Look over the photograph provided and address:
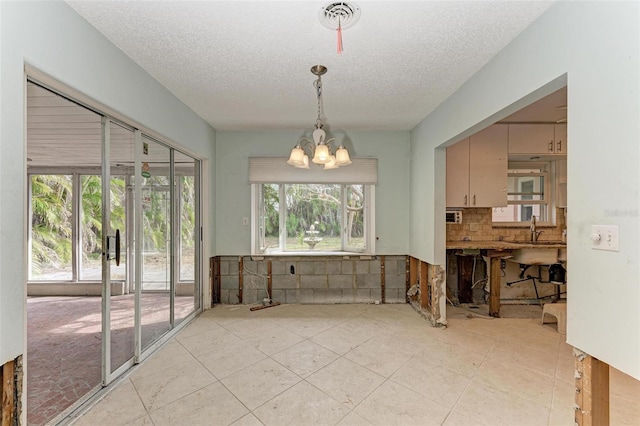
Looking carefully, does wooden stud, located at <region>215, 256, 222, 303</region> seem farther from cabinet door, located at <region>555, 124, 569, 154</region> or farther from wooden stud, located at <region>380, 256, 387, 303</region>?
cabinet door, located at <region>555, 124, 569, 154</region>

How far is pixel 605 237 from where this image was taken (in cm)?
122

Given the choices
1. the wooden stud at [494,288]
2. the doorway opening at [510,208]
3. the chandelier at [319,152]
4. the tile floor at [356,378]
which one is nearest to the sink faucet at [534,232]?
the doorway opening at [510,208]

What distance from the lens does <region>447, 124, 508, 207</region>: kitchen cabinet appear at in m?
3.66

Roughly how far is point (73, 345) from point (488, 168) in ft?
17.0

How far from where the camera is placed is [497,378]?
2.13 m

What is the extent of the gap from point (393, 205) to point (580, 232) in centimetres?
264

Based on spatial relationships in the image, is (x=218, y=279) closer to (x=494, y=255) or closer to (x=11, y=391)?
(x=11, y=391)

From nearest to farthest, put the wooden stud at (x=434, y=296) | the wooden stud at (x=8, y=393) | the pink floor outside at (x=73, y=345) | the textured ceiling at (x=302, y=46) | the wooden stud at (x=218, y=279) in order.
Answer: the wooden stud at (x=8, y=393), the textured ceiling at (x=302, y=46), the pink floor outside at (x=73, y=345), the wooden stud at (x=434, y=296), the wooden stud at (x=218, y=279)

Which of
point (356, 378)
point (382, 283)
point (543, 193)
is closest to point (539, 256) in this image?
point (543, 193)

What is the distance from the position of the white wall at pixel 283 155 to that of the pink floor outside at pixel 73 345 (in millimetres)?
1133

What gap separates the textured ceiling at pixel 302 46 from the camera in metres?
1.58

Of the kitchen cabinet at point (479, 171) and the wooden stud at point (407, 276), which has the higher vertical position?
the kitchen cabinet at point (479, 171)

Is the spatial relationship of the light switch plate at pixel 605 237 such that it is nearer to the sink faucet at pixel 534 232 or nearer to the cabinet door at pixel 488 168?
the cabinet door at pixel 488 168

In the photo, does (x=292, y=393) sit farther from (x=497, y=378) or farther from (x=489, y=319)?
(x=489, y=319)
